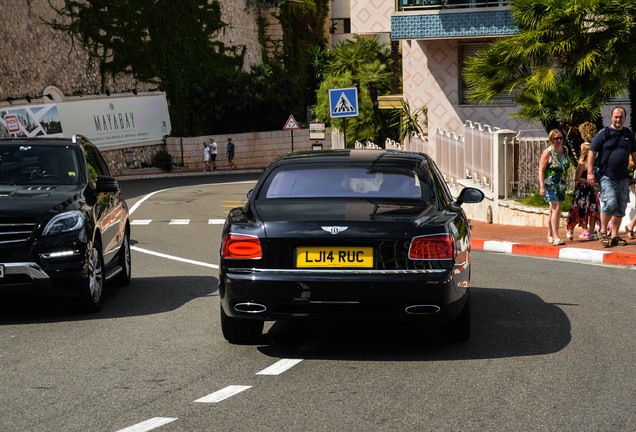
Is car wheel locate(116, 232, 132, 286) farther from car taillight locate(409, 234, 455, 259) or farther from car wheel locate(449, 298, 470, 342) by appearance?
car taillight locate(409, 234, 455, 259)

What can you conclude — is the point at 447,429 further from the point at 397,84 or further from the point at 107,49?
the point at 107,49

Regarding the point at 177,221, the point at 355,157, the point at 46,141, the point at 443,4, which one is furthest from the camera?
the point at 443,4

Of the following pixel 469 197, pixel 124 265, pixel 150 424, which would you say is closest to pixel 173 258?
pixel 124 265

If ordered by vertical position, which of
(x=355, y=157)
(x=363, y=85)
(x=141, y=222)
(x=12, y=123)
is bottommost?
(x=141, y=222)

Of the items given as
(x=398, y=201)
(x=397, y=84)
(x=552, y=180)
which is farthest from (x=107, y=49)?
(x=398, y=201)

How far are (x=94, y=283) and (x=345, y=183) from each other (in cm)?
294

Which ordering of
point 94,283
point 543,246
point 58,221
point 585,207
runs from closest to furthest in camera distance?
point 58,221
point 94,283
point 543,246
point 585,207

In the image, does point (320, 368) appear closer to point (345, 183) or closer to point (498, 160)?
point (345, 183)

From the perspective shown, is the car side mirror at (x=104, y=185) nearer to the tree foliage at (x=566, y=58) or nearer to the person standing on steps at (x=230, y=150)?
the tree foliage at (x=566, y=58)

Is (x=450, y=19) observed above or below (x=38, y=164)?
above

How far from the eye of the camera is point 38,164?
10719 mm

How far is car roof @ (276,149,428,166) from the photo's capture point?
8320 mm

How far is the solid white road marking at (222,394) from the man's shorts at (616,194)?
8773mm

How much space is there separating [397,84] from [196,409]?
36.6 m
